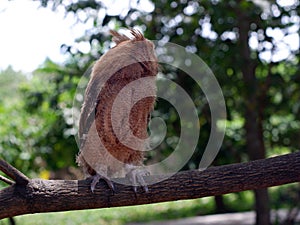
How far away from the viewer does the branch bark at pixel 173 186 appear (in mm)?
2439

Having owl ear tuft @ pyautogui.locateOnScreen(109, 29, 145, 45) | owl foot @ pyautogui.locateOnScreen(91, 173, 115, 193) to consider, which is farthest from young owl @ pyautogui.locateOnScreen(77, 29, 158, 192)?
owl foot @ pyautogui.locateOnScreen(91, 173, 115, 193)

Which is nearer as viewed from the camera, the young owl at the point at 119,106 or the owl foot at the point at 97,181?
the owl foot at the point at 97,181

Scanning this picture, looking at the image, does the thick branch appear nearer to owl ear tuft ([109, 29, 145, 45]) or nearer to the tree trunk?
owl ear tuft ([109, 29, 145, 45])

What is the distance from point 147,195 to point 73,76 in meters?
Answer: 2.59

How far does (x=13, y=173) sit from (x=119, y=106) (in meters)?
0.76

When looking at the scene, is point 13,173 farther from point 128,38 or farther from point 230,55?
point 230,55

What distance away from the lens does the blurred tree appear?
444 cm

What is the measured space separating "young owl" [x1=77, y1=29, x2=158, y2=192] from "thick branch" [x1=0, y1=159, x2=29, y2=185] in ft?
1.75

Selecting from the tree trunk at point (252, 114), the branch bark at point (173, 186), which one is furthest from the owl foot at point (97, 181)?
the tree trunk at point (252, 114)

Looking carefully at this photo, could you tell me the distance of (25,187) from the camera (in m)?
2.42

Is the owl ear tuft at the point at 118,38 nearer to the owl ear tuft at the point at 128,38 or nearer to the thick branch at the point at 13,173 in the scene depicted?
the owl ear tuft at the point at 128,38

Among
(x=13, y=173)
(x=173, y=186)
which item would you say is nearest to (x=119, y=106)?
(x=173, y=186)

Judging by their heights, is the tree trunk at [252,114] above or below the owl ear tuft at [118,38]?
below

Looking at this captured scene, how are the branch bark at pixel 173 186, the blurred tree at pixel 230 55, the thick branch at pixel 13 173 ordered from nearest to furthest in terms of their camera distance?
the thick branch at pixel 13 173, the branch bark at pixel 173 186, the blurred tree at pixel 230 55
